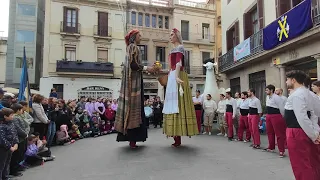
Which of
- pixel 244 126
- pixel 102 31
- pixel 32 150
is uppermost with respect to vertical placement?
pixel 102 31

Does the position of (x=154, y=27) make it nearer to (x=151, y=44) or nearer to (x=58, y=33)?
(x=151, y=44)

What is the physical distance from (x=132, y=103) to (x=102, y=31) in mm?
21274

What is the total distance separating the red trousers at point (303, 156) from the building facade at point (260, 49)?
6634 millimetres

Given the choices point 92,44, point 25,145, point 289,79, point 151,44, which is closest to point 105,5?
point 92,44

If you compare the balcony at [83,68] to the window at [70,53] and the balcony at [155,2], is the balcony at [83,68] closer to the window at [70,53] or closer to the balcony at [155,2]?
the window at [70,53]

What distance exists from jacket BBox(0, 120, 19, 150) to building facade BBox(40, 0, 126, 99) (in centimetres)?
1992

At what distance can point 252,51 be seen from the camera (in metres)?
12.4

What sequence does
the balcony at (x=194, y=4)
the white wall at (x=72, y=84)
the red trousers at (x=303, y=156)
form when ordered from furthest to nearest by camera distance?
the balcony at (x=194, y=4), the white wall at (x=72, y=84), the red trousers at (x=303, y=156)

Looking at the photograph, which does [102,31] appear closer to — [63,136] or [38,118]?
[63,136]

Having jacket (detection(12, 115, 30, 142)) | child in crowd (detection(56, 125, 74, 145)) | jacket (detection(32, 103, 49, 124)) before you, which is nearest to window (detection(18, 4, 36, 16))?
child in crowd (detection(56, 125, 74, 145))

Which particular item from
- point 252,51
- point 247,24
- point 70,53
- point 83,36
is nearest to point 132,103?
point 252,51

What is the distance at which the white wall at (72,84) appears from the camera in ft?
74.0

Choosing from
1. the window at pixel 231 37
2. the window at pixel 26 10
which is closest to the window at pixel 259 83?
the window at pixel 231 37

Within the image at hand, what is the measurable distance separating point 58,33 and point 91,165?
71.5ft
